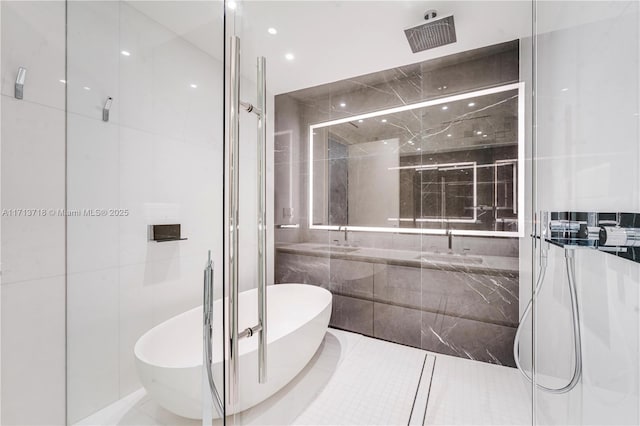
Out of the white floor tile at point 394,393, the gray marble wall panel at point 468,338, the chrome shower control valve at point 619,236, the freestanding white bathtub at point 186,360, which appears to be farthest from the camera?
the gray marble wall panel at point 468,338

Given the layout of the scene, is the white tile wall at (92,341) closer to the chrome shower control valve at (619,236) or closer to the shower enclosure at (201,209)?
the shower enclosure at (201,209)

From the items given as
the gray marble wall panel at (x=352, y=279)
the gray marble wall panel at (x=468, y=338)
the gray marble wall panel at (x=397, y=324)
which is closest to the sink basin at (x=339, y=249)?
the gray marble wall panel at (x=352, y=279)

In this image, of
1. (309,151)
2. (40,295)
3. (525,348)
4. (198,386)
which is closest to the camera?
(198,386)

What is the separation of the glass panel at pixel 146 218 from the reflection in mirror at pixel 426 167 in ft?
4.80

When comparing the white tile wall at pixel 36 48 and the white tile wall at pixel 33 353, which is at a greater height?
the white tile wall at pixel 36 48

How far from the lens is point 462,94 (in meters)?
2.22

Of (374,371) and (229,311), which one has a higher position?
(229,311)

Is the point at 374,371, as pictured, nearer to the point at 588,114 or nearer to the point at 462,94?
the point at 588,114

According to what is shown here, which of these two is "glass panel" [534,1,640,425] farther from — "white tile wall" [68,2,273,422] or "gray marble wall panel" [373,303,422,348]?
"white tile wall" [68,2,273,422]

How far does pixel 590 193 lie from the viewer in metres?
0.93

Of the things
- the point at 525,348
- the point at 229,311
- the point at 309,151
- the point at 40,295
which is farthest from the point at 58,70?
the point at 525,348

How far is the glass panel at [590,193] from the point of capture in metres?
0.70

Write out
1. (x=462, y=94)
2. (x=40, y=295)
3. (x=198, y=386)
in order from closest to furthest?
(x=198, y=386)
(x=40, y=295)
(x=462, y=94)

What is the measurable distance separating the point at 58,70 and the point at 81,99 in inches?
7.1
